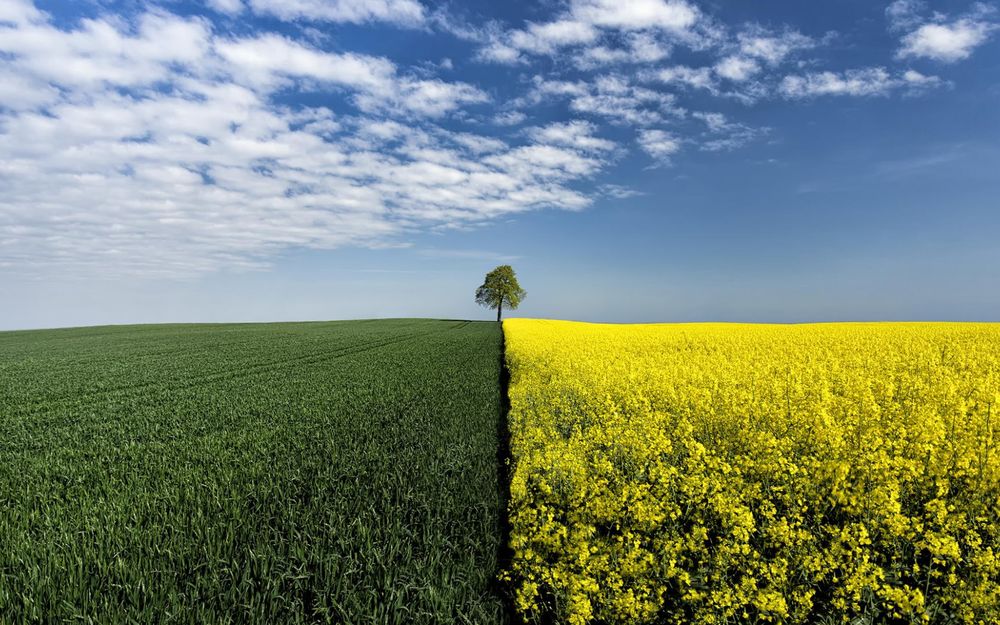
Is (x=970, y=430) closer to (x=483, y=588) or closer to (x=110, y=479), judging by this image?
(x=483, y=588)

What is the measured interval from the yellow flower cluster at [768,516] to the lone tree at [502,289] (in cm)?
7197

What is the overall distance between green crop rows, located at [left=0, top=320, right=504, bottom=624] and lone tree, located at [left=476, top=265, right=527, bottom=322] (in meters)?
66.1

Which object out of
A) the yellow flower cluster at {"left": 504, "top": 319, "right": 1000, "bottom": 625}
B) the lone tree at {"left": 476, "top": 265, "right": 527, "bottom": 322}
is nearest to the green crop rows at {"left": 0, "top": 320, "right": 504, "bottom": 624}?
the yellow flower cluster at {"left": 504, "top": 319, "right": 1000, "bottom": 625}

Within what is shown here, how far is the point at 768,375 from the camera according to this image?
36.8ft

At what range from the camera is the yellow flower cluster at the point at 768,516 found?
12.6 ft

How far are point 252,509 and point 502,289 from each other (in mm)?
74178

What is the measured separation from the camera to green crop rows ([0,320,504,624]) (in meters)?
4.30

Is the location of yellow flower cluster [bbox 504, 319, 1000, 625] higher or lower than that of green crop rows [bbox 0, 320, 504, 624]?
higher

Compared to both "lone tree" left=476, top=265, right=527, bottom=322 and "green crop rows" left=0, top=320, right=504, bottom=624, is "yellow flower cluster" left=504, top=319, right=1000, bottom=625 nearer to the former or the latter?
"green crop rows" left=0, top=320, right=504, bottom=624

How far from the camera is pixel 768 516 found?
14.9 ft

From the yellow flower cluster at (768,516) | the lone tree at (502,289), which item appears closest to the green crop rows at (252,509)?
the yellow flower cluster at (768,516)

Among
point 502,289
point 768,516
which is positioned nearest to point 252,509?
point 768,516

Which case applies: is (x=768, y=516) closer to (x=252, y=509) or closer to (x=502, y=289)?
(x=252, y=509)

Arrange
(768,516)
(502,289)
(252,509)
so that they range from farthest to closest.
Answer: (502,289)
(252,509)
(768,516)
